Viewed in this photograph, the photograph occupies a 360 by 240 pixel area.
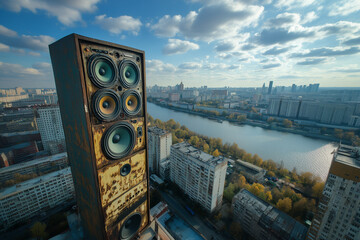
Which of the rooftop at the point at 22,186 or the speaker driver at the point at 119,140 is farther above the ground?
the speaker driver at the point at 119,140

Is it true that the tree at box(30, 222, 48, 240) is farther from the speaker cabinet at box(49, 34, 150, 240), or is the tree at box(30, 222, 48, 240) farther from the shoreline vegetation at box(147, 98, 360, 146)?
the shoreline vegetation at box(147, 98, 360, 146)

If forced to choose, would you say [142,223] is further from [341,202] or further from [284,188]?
[284,188]

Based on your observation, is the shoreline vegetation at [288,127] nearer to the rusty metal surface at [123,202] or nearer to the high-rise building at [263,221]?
the high-rise building at [263,221]

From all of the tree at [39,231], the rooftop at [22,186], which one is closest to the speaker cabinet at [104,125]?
the tree at [39,231]

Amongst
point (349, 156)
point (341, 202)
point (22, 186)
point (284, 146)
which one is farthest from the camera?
point (284, 146)

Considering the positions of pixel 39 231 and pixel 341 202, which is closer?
pixel 341 202

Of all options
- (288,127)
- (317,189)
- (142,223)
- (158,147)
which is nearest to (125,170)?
(142,223)

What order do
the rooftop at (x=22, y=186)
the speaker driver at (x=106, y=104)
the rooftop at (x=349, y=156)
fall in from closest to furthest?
the speaker driver at (x=106, y=104) < the rooftop at (x=349, y=156) < the rooftop at (x=22, y=186)

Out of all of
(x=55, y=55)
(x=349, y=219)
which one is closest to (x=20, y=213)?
(x=55, y=55)
